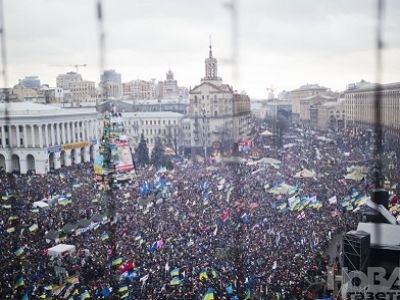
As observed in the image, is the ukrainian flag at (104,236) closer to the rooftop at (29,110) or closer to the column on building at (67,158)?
the rooftop at (29,110)

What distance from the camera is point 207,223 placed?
12914mm

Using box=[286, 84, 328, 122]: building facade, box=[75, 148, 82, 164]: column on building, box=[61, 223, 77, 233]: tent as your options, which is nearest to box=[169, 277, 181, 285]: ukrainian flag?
box=[61, 223, 77, 233]: tent

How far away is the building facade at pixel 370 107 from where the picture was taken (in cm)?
2542

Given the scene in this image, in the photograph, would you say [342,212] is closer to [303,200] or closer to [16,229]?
[303,200]

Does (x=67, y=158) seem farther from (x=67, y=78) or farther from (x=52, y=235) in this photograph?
(x=67, y=78)

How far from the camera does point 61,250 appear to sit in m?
11.1

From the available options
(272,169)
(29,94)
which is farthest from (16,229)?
(29,94)

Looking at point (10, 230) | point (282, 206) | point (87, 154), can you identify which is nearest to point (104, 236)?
point (10, 230)

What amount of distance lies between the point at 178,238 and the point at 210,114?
28979 mm

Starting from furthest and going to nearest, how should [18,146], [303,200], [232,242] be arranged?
[18,146] → [303,200] → [232,242]

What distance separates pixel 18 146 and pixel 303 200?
21282 millimetres

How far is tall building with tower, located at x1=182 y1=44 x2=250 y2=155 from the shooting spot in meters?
38.7

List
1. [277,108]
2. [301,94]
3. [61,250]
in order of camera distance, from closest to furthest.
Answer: [61,250] < [301,94] < [277,108]

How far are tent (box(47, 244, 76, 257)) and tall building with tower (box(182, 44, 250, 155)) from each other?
26.7 meters
